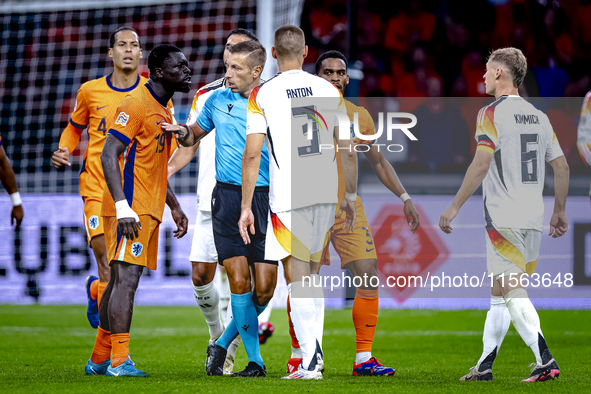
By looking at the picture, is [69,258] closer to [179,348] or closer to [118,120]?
[179,348]

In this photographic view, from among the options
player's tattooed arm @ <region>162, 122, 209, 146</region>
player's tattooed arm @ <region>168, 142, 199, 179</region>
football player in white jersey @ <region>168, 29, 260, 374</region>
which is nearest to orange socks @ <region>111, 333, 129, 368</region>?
football player in white jersey @ <region>168, 29, 260, 374</region>

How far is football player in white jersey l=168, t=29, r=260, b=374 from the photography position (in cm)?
478

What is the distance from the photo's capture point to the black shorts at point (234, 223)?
430 cm

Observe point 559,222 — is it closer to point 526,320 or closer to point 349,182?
point 526,320

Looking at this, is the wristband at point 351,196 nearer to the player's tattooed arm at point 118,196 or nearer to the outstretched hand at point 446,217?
the outstretched hand at point 446,217

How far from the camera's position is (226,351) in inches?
172

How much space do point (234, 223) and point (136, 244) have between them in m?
0.59

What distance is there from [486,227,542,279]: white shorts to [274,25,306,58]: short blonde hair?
5.09 ft

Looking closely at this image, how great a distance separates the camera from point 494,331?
4059 millimetres

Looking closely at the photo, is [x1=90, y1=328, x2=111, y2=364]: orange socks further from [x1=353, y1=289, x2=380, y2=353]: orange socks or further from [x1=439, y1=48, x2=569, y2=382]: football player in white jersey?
[x1=439, y1=48, x2=569, y2=382]: football player in white jersey

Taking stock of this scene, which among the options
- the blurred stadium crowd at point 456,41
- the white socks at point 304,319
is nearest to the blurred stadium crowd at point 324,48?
the blurred stadium crowd at point 456,41

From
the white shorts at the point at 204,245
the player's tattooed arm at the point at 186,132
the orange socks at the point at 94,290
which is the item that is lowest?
the orange socks at the point at 94,290

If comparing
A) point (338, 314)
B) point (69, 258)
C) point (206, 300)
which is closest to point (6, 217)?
point (69, 258)

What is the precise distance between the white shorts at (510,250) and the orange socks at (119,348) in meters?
2.15
